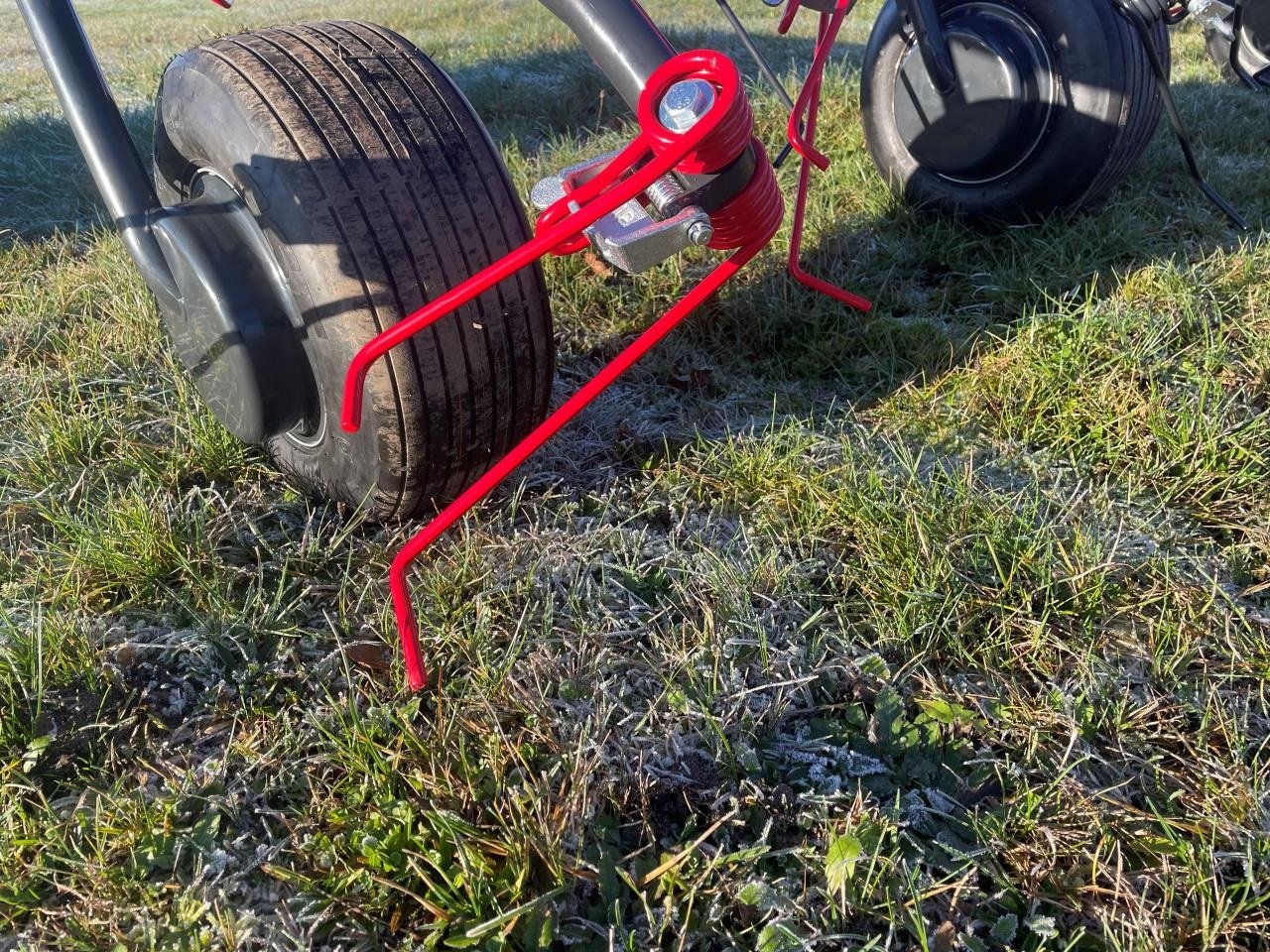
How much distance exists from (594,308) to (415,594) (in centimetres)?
Answer: 114

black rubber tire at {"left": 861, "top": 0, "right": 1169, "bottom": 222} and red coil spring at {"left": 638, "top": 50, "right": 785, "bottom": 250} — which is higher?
red coil spring at {"left": 638, "top": 50, "right": 785, "bottom": 250}

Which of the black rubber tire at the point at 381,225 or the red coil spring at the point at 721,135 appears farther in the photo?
the black rubber tire at the point at 381,225

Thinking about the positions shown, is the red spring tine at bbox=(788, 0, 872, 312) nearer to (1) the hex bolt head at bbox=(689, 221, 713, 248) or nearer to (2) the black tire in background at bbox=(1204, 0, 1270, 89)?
(1) the hex bolt head at bbox=(689, 221, 713, 248)

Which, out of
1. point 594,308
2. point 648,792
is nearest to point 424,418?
point 648,792

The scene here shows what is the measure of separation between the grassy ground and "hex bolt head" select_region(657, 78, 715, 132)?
0.75 meters

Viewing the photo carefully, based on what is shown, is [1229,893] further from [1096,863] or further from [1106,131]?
[1106,131]

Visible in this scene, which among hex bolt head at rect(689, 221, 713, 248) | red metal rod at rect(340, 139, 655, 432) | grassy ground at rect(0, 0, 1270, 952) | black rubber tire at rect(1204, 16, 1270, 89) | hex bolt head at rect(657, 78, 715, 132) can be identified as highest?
hex bolt head at rect(657, 78, 715, 132)

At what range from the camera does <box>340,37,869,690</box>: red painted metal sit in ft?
3.50

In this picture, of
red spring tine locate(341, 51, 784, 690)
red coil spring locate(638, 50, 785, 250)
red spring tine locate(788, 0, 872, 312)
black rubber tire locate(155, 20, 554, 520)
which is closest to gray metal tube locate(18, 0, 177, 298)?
black rubber tire locate(155, 20, 554, 520)

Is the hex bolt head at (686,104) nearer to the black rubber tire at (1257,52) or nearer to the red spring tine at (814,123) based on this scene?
the red spring tine at (814,123)

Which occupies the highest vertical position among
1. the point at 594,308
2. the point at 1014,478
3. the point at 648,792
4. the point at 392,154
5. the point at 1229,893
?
the point at 392,154

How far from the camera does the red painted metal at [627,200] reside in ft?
3.50

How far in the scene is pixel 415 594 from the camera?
1509 mm

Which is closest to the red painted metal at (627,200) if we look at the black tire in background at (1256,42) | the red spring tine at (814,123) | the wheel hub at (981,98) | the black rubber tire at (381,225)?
the black rubber tire at (381,225)
